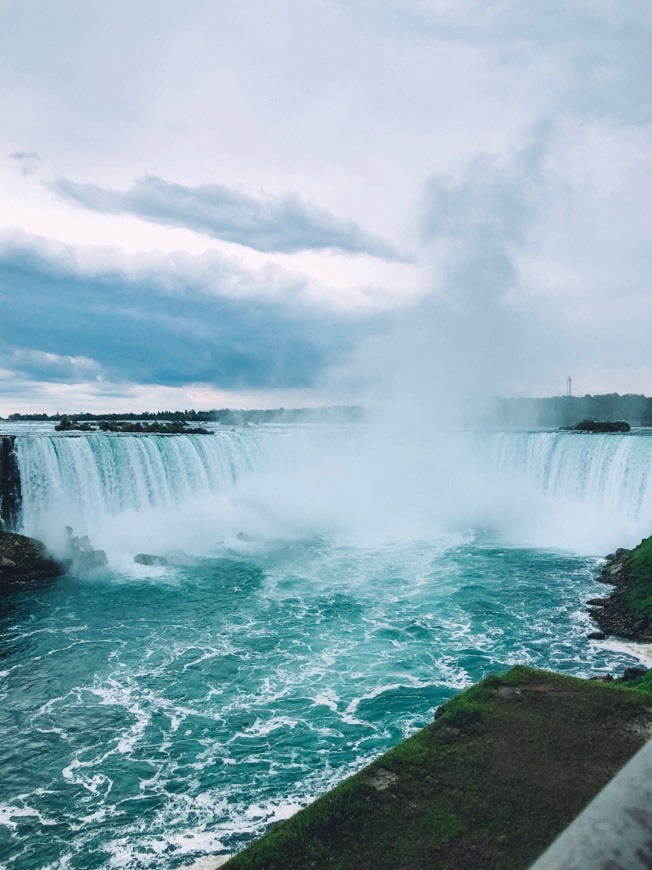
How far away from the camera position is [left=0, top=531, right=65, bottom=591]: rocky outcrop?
23188mm

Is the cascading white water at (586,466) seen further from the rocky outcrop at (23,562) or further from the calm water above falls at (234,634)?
the rocky outcrop at (23,562)

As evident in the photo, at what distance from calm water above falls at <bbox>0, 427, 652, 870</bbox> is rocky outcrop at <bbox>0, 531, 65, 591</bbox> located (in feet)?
4.34

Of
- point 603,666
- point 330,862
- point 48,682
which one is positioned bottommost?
point 48,682

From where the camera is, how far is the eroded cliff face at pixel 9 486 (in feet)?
88.5

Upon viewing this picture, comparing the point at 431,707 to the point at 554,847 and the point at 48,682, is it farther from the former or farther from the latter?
the point at 554,847

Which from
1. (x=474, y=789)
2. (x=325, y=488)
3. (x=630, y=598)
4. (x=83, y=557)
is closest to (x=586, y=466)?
(x=630, y=598)

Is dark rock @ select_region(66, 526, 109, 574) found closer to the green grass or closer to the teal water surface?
the teal water surface

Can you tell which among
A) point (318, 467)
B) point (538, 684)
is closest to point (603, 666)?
point (538, 684)

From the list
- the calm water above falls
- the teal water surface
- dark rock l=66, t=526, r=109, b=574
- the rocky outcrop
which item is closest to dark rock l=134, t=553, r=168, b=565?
the calm water above falls

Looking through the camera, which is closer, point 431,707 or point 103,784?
point 103,784

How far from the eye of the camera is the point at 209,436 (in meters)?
38.7

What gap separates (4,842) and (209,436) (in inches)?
1183

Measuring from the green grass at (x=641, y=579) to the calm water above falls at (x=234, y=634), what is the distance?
1485 millimetres

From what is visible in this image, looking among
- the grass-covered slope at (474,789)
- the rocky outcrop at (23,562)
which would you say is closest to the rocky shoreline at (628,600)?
the grass-covered slope at (474,789)
